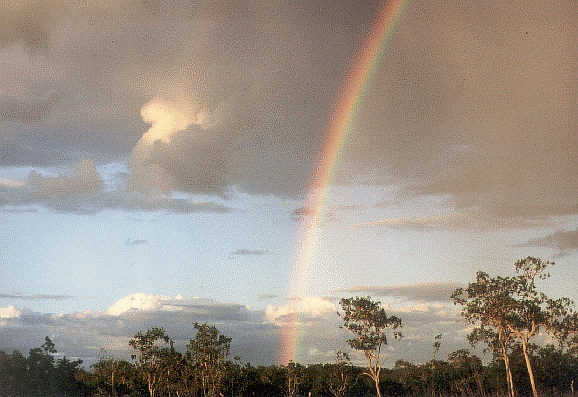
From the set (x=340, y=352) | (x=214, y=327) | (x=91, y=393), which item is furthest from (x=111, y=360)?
(x=340, y=352)

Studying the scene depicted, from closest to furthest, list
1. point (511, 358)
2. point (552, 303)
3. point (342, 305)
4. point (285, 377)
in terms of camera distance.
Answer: point (552, 303), point (342, 305), point (511, 358), point (285, 377)

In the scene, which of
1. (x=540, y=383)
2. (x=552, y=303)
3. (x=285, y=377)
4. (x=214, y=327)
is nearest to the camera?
(x=552, y=303)

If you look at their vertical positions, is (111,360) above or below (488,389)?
above

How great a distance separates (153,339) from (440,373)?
61.9 metres

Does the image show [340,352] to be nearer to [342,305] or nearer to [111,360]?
[342,305]

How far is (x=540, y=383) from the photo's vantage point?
110 meters

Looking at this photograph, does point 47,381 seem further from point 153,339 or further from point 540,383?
point 540,383

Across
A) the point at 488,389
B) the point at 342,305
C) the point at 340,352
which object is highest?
the point at 342,305

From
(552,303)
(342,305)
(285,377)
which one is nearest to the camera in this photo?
(552,303)

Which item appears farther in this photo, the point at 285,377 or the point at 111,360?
the point at 285,377

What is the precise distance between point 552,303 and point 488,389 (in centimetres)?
6242

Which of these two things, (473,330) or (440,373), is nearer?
(473,330)

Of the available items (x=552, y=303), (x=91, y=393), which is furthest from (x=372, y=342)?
(x=91, y=393)

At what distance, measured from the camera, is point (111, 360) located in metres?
107
